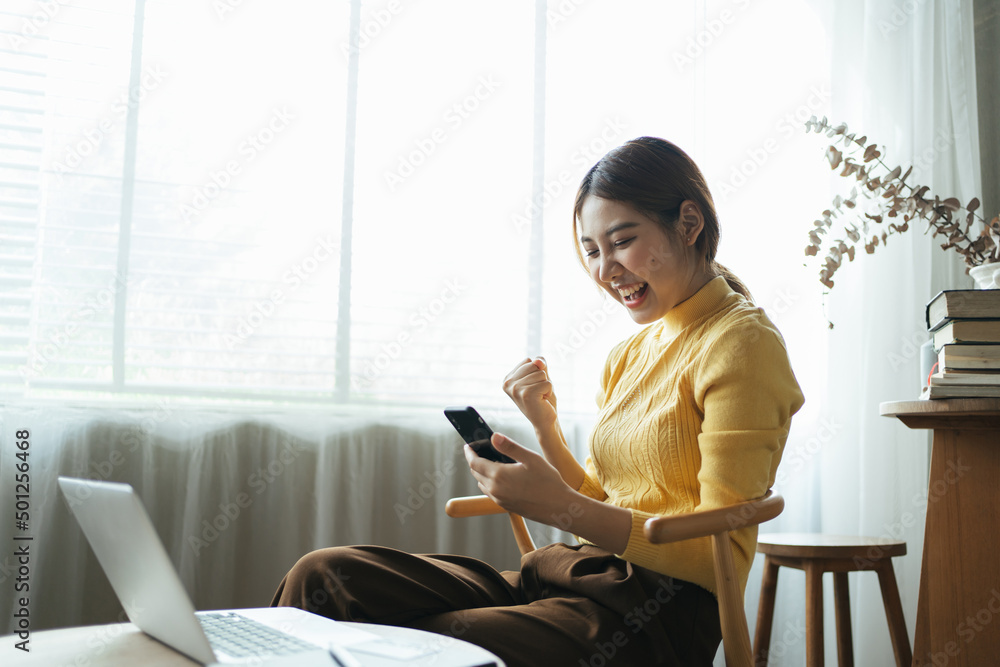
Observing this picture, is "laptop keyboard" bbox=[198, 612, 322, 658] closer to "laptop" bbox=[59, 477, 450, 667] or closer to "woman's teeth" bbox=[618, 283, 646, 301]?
"laptop" bbox=[59, 477, 450, 667]

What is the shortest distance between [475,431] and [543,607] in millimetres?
262

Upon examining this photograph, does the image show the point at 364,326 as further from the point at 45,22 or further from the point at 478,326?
the point at 45,22

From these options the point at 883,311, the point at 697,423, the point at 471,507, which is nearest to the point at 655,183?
the point at 697,423

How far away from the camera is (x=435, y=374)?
2.08 m

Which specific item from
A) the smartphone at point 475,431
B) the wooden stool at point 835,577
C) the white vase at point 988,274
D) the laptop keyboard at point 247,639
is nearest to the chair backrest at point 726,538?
the smartphone at point 475,431

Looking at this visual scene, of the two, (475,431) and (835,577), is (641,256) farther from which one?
(835,577)

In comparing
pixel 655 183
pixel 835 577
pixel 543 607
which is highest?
pixel 655 183

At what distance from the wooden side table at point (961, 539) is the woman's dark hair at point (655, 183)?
48 cm

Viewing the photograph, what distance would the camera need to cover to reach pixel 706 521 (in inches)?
34.3

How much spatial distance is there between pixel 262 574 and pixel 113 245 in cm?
92

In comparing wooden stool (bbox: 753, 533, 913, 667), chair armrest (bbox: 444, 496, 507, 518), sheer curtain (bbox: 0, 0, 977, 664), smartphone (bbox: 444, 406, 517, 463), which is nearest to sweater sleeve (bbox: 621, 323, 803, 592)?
smartphone (bbox: 444, 406, 517, 463)

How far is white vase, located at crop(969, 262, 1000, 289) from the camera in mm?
1342

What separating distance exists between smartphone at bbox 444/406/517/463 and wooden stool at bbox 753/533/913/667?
838 mm

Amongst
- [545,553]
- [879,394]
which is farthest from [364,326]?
[879,394]
